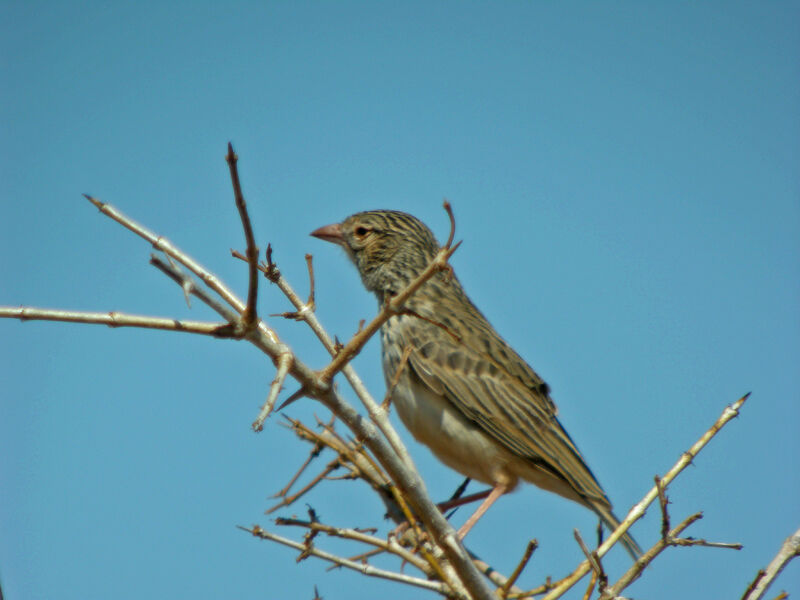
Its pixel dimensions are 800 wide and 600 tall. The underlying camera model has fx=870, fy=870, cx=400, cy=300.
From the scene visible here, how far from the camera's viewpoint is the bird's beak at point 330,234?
868cm

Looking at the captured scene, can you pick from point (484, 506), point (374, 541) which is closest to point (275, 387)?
point (374, 541)

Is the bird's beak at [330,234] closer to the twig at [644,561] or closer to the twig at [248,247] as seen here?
the twig at [644,561]

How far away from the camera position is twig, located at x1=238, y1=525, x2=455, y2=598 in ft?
11.3

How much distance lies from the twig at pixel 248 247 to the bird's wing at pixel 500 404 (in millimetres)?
4089

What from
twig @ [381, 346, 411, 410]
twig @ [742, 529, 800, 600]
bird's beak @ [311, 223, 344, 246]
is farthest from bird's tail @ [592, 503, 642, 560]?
bird's beak @ [311, 223, 344, 246]

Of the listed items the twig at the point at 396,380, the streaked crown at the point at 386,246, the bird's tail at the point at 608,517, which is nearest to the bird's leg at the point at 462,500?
the bird's tail at the point at 608,517

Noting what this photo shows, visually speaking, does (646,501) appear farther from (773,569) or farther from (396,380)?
(396,380)

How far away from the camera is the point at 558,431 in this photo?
6.99 meters

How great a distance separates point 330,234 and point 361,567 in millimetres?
5401

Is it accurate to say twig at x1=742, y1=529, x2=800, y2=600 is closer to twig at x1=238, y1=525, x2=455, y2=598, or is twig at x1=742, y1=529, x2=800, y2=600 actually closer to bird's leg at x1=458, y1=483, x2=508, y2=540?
twig at x1=238, y1=525, x2=455, y2=598

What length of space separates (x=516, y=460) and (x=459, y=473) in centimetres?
47

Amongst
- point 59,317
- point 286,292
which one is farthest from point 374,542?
point 59,317

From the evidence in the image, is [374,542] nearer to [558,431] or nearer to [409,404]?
[409,404]

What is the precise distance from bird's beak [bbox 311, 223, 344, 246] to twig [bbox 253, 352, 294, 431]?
6123 millimetres
